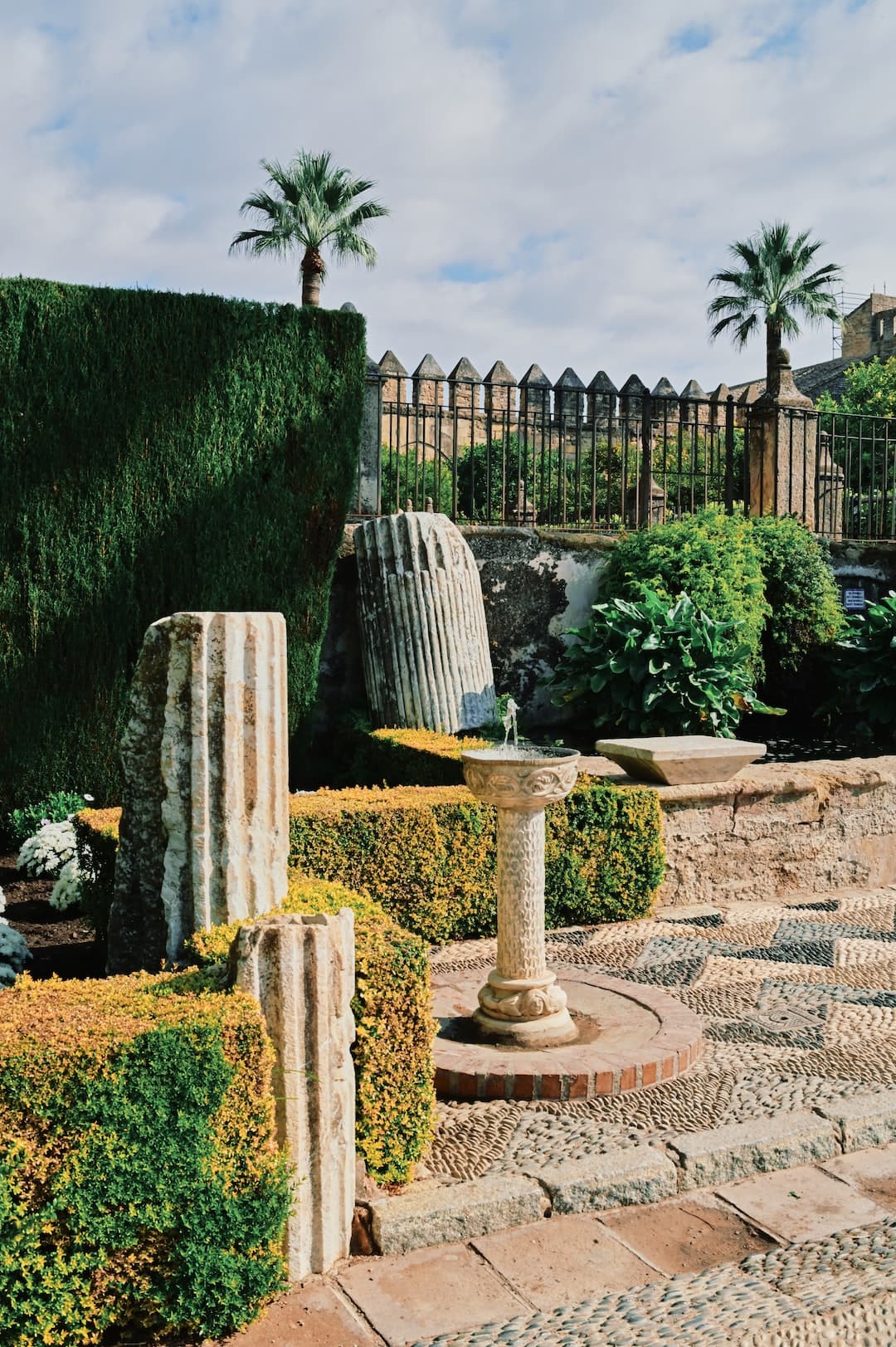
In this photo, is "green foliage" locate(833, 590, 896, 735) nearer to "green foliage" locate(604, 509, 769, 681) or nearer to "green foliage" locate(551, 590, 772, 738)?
"green foliage" locate(604, 509, 769, 681)

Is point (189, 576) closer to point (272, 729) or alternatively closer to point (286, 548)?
point (286, 548)

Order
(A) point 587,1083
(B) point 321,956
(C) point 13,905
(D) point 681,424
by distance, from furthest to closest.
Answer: (D) point 681,424 < (C) point 13,905 < (A) point 587,1083 < (B) point 321,956

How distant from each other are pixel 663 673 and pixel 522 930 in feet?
13.6

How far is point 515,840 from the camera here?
4.35 metres

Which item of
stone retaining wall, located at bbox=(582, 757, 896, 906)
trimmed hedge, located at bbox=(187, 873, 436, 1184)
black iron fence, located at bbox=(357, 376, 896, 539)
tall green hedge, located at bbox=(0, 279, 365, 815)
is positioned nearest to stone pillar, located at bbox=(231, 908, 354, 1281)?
trimmed hedge, located at bbox=(187, 873, 436, 1184)

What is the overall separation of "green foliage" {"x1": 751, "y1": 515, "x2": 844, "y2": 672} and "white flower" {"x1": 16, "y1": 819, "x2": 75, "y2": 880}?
6.48 m

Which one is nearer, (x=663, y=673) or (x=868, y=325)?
(x=663, y=673)

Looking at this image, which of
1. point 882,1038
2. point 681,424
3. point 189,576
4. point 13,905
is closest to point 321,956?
point 882,1038

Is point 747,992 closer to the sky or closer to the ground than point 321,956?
closer to the ground

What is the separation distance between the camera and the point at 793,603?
34.7 feet

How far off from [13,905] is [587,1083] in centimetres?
387

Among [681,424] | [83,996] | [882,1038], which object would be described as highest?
[681,424]

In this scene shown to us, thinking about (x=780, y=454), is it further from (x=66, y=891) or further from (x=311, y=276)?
(x=311, y=276)

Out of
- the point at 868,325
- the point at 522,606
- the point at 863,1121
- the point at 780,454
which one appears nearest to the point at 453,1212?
the point at 863,1121
